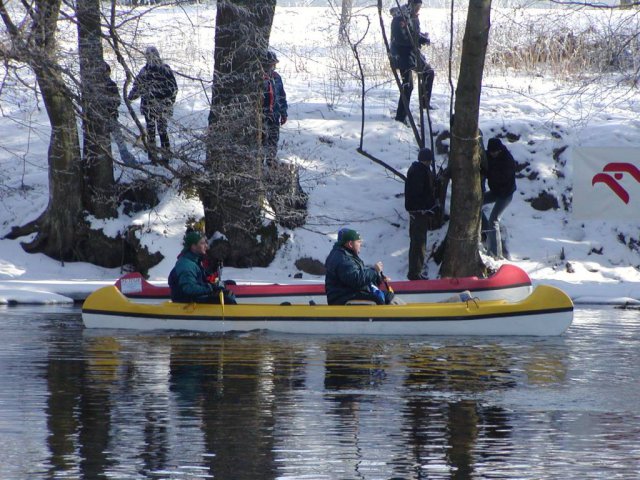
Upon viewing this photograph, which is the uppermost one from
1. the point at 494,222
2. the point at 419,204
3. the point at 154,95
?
the point at 154,95

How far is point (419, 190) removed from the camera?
20172mm

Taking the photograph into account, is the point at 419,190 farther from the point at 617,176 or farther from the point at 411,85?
the point at 411,85

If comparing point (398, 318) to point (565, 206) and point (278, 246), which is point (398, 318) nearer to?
point (278, 246)

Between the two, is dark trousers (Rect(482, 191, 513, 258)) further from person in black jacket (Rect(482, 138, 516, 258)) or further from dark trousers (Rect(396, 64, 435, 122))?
dark trousers (Rect(396, 64, 435, 122))

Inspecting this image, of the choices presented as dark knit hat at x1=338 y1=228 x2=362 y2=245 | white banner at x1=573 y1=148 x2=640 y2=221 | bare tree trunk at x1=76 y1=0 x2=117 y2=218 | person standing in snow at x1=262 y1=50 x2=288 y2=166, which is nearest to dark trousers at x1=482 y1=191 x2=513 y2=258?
white banner at x1=573 y1=148 x2=640 y2=221

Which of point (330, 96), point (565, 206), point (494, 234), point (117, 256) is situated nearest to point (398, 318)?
point (494, 234)

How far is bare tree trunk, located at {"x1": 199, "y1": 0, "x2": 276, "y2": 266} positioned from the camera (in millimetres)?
19078

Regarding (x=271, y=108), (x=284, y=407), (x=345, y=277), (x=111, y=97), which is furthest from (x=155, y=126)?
(x=284, y=407)

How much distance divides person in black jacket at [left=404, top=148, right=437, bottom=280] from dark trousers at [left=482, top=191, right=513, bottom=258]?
102cm

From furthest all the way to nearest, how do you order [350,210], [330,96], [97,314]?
[330,96], [350,210], [97,314]

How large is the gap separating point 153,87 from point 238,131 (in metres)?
1.97

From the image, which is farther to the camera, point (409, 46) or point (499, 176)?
point (409, 46)

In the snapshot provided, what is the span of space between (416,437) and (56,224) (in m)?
14.8

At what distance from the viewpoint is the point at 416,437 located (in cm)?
815
